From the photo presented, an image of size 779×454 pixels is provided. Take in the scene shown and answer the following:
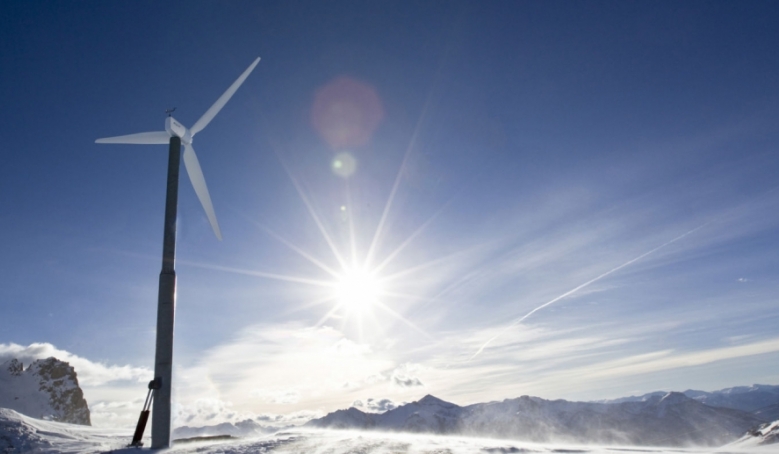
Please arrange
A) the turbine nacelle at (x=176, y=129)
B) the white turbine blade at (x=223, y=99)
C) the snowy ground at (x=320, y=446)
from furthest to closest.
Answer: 1. the white turbine blade at (x=223, y=99)
2. the turbine nacelle at (x=176, y=129)
3. the snowy ground at (x=320, y=446)

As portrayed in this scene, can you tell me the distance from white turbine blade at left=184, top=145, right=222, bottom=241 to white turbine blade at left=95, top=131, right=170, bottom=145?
293 cm

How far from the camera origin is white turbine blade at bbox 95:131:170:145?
5572 cm

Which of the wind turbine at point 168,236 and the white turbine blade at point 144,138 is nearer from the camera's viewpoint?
the wind turbine at point 168,236

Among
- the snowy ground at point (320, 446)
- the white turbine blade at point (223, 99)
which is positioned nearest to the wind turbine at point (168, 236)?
the white turbine blade at point (223, 99)

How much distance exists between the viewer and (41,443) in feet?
144

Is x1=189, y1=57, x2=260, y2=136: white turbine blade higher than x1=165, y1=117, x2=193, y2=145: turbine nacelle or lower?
higher

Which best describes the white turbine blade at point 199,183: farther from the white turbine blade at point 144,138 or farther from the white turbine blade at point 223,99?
the white turbine blade at point 223,99

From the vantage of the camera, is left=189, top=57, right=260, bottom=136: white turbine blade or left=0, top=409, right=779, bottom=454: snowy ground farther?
left=189, top=57, right=260, bottom=136: white turbine blade

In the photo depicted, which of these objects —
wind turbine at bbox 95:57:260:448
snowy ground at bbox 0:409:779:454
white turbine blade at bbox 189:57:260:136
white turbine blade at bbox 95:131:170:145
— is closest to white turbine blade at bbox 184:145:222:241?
wind turbine at bbox 95:57:260:448

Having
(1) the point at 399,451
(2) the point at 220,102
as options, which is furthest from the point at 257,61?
(1) the point at 399,451

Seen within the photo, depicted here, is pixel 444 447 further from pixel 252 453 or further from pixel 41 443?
pixel 41 443

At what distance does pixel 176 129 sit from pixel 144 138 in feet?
17.4

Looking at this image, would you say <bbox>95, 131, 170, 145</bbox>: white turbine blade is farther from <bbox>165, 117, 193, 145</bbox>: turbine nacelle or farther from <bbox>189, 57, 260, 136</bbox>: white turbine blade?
<bbox>189, 57, 260, 136</bbox>: white turbine blade

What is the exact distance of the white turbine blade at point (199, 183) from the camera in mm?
56594
